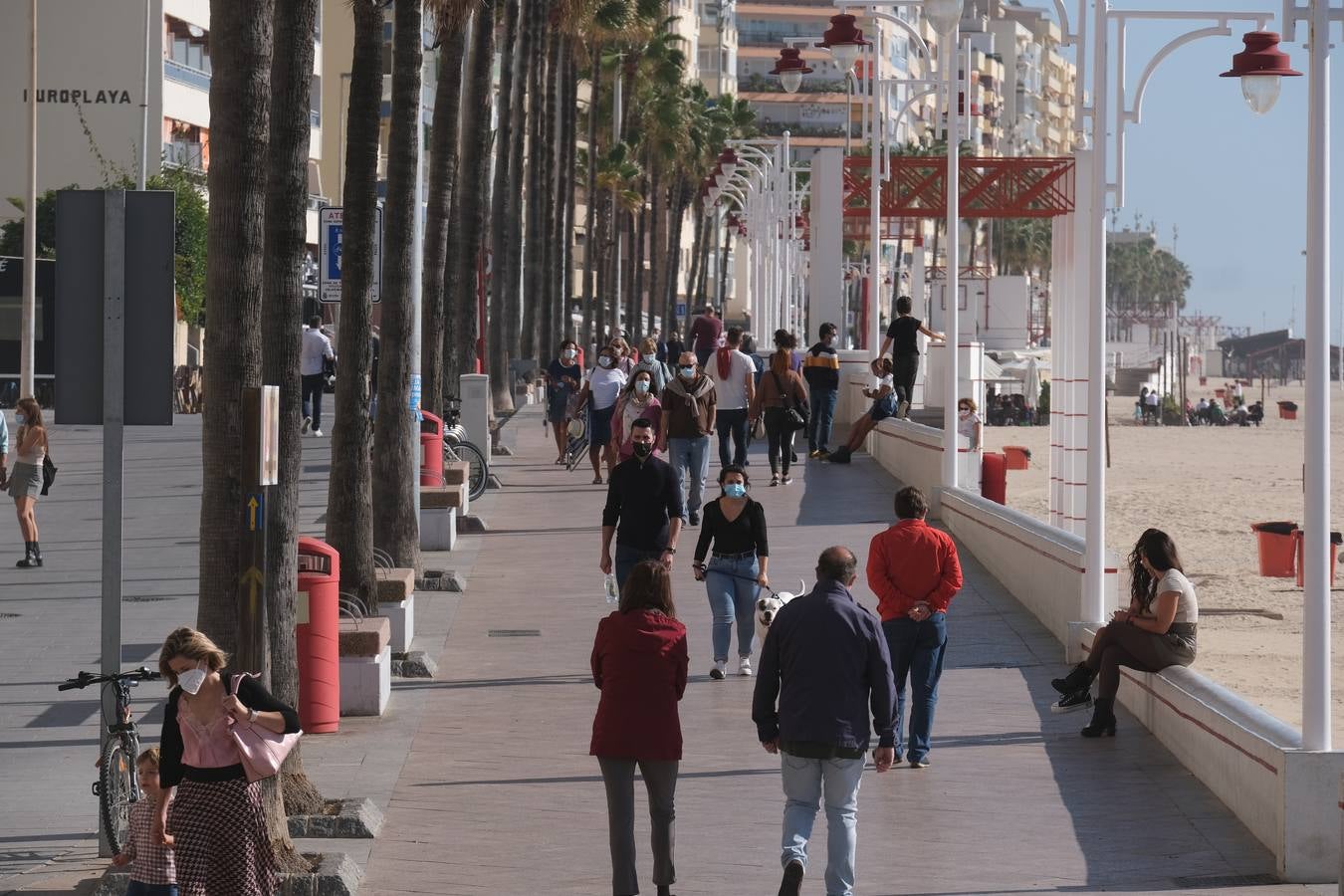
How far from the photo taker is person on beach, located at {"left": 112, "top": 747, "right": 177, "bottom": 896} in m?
7.90

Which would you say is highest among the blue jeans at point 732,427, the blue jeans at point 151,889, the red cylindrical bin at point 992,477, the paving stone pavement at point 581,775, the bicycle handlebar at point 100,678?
the blue jeans at point 732,427

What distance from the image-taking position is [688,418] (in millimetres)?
22578

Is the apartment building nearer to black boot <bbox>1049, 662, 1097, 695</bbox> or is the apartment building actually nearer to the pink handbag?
black boot <bbox>1049, 662, 1097, 695</bbox>

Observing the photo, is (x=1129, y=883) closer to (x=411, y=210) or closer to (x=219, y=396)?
(x=219, y=396)

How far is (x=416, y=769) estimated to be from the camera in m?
11.7

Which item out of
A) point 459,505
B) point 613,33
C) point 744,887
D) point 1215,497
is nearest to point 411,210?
point 459,505

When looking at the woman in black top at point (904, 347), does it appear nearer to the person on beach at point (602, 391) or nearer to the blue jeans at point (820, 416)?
the blue jeans at point (820, 416)

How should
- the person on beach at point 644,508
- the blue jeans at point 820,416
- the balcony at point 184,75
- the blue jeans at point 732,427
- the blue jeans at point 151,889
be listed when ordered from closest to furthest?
1. the blue jeans at point 151,889
2. the person on beach at point 644,508
3. the blue jeans at point 732,427
4. the blue jeans at point 820,416
5. the balcony at point 184,75

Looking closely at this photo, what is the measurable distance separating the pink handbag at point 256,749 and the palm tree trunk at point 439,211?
15009mm

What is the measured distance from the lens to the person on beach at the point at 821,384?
29.5 metres

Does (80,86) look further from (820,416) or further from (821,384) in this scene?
(821,384)

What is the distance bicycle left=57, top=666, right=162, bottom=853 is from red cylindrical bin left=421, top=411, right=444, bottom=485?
14295 mm

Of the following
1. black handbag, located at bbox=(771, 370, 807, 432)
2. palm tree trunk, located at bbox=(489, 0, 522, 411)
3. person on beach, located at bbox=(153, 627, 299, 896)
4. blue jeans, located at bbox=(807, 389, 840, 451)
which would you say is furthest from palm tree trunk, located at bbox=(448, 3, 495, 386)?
person on beach, located at bbox=(153, 627, 299, 896)

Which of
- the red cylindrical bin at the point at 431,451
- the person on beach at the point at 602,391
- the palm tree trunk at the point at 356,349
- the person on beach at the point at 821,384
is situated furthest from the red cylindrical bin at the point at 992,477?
the palm tree trunk at the point at 356,349
